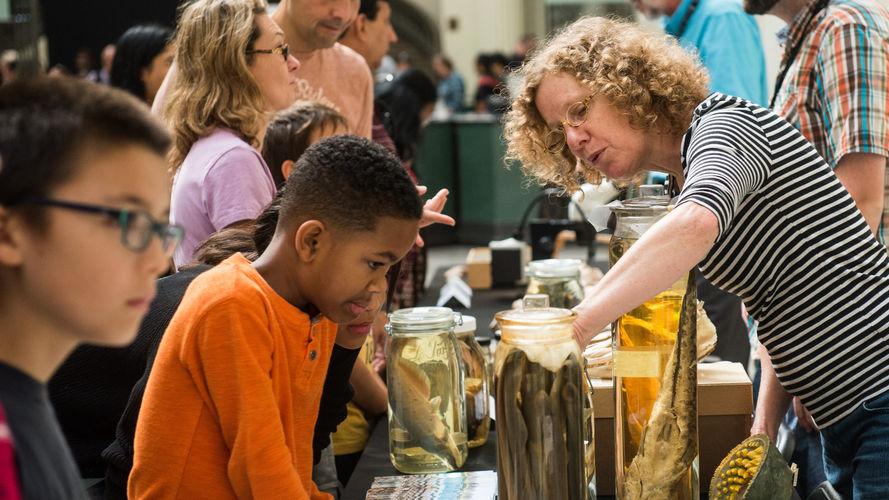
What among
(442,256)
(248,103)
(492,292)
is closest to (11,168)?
(248,103)

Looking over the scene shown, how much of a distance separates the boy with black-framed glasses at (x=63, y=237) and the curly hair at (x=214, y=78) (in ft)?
4.32

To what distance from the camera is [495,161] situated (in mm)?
8602

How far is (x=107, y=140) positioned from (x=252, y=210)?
3.88 feet

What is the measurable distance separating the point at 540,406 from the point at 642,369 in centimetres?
16

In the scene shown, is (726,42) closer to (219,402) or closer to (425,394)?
(425,394)

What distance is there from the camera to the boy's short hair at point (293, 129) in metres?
2.18

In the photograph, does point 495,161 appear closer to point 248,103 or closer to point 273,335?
point 248,103

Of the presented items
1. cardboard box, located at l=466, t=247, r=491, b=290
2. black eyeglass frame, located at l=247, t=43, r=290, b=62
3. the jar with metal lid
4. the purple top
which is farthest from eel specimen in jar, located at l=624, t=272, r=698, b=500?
cardboard box, located at l=466, t=247, r=491, b=290

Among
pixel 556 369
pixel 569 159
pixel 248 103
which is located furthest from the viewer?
pixel 248 103

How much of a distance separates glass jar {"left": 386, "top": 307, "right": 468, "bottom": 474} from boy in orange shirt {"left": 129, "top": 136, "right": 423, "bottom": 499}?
0.99ft

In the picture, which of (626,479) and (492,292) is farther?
(492,292)

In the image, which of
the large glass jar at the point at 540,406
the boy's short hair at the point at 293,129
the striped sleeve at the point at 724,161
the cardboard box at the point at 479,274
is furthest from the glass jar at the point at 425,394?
the cardboard box at the point at 479,274

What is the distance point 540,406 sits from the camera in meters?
1.21

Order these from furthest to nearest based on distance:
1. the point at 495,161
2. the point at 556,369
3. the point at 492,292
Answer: the point at 495,161
the point at 492,292
the point at 556,369
